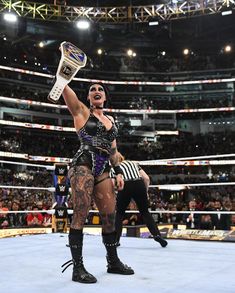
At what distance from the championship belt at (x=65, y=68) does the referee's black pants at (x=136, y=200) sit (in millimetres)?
1693

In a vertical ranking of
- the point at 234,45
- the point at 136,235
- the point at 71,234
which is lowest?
the point at 136,235

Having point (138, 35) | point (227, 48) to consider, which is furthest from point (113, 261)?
point (227, 48)

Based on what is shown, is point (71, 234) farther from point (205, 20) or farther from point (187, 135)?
point (205, 20)

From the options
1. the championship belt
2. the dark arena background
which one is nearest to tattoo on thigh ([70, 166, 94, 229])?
the championship belt

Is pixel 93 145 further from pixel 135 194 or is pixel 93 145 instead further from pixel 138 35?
pixel 138 35

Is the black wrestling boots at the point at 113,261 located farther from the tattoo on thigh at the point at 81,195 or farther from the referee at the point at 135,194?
the referee at the point at 135,194

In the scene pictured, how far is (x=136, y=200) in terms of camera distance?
3650 millimetres

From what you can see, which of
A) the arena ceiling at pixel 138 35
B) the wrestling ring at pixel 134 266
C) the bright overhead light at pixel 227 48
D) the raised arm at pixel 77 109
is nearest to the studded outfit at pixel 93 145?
the raised arm at pixel 77 109

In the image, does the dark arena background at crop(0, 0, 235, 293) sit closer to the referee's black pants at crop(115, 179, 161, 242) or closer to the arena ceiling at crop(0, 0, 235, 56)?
the arena ceiling at crop(0, 0, 235, 56)

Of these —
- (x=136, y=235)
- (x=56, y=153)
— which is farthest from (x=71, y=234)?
(x=56, y=153)

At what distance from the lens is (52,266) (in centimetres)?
252

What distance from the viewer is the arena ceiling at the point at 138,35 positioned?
22469 mm

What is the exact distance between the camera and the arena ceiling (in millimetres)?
22469

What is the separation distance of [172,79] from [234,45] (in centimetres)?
443
